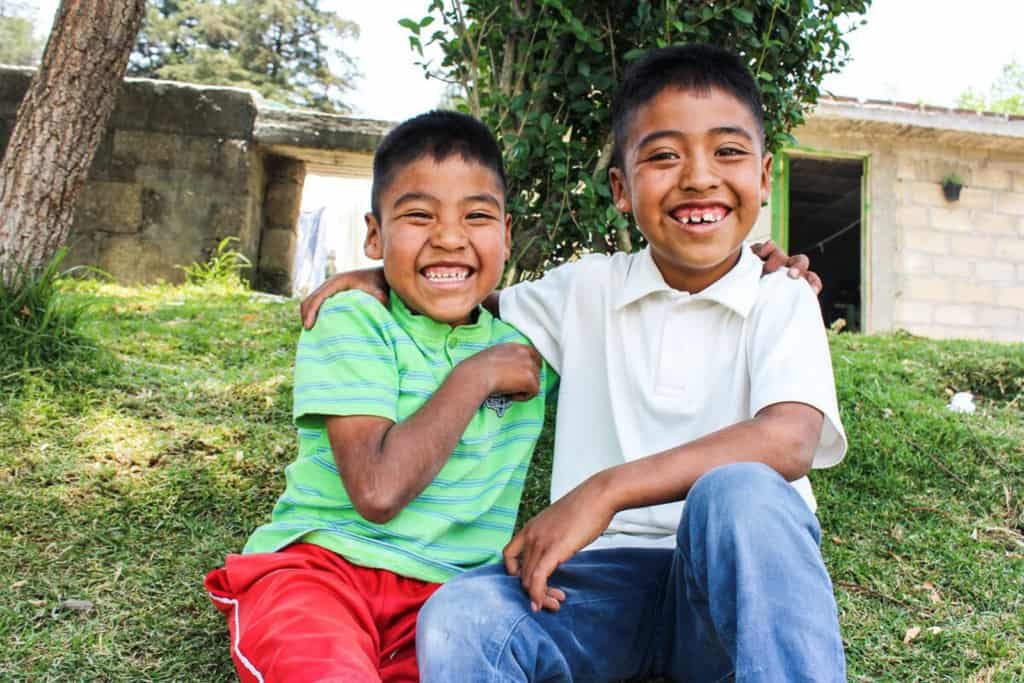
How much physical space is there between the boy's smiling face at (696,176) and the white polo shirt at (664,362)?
0.30 feet

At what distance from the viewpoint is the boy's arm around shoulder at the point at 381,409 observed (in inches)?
62.0

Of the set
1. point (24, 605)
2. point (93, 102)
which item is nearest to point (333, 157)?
point (93, 102)

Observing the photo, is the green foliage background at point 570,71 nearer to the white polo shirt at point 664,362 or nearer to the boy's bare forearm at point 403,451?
the white polo shirt at point 664,362

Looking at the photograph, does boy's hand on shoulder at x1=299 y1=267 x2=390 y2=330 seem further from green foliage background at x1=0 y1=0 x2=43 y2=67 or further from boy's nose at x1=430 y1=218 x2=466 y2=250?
green foliage background at x1=0 y1=0 x2=43 y2=67

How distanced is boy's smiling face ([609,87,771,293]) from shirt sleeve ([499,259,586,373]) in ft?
0.80

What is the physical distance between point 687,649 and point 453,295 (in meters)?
0.82

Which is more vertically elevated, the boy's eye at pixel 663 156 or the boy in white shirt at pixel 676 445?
the boy's eye at pixel 663 156

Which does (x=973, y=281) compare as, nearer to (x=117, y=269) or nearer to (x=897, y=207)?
(x=897, y=207)

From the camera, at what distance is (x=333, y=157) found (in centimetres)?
783

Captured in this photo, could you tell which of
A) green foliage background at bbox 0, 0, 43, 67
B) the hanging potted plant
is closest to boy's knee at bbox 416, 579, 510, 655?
the hanging potted plant

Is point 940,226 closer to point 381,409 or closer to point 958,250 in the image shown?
point 958,250

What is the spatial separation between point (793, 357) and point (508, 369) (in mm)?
544

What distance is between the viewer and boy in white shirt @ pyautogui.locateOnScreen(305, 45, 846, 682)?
1.25 meters

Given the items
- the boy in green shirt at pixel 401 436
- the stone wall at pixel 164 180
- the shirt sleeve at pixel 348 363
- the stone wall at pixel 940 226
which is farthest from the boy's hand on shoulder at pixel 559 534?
the stone wall at pixel 940 226
